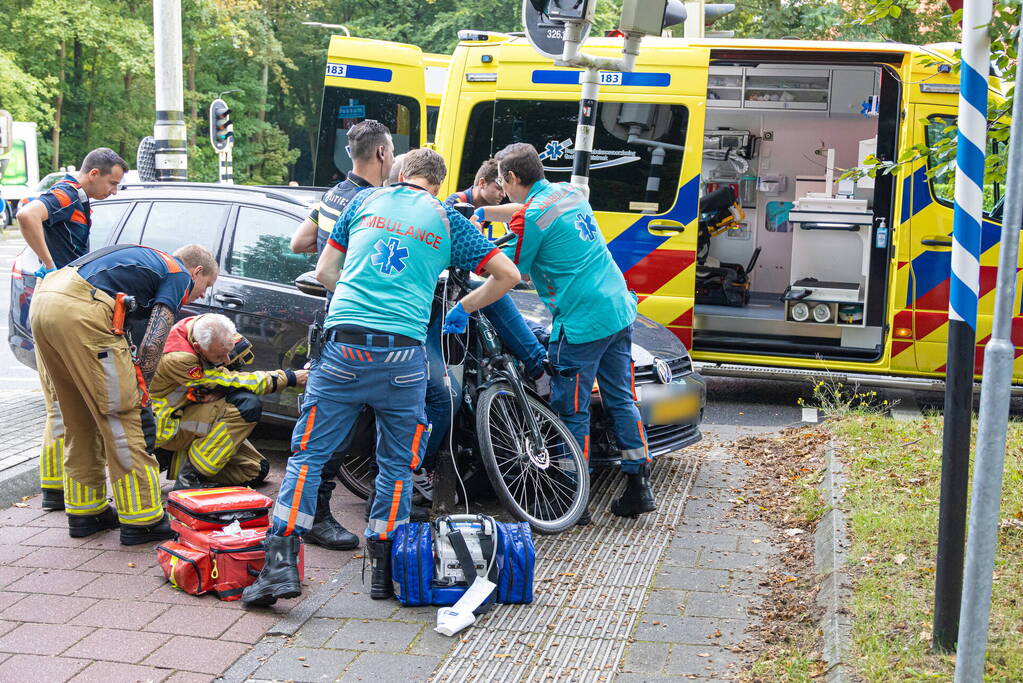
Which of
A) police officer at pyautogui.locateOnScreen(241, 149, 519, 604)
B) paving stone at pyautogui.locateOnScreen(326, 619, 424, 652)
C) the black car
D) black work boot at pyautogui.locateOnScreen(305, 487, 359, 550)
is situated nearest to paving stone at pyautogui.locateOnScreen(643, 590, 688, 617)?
paving stone at pyautogui.locateOnScreen(326, 619, 424, 652)

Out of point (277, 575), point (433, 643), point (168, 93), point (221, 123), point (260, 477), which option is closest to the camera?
point (433, 643)

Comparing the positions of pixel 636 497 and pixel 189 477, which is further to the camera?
pixel 189 477

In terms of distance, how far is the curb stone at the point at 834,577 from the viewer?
13.1ft

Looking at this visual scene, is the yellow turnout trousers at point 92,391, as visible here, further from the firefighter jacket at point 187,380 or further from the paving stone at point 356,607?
the paving stone at point 356,607

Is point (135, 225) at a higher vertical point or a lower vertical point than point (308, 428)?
higher

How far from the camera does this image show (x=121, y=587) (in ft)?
16.2

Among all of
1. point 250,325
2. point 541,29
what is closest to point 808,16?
point 541,29

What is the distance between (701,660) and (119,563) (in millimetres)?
2697

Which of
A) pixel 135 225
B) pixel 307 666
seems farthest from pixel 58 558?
pixel 135 225

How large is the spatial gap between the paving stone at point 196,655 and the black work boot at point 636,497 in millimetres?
2375

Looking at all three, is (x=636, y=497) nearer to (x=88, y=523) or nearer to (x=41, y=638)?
(x=88, y=523)

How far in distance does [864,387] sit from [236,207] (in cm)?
554

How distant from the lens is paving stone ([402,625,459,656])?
4.31 metres

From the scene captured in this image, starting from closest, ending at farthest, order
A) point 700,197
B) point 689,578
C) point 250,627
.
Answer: point 250,627, point 689,578, point 700,197
